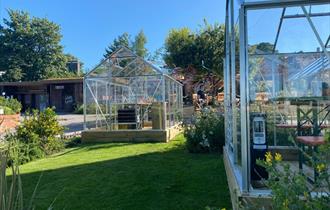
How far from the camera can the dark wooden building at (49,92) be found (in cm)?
3198

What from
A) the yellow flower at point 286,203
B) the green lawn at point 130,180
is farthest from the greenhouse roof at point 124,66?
the yellow flower at point 286,203

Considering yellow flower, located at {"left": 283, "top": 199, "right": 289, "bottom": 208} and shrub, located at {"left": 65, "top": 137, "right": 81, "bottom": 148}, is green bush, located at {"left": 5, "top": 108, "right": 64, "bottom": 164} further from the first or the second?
yellow flower, located at {"left": 283, "top": 199, "right": 289, "bottom": 208}

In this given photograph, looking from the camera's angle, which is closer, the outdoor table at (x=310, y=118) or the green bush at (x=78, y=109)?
the outdoor table at (x=310, y=118)

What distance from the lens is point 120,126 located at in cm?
1185

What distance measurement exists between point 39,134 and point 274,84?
6609 mm

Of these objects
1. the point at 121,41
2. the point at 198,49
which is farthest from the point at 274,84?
the point at 121,41

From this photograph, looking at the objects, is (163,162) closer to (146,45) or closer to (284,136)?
(284,136)

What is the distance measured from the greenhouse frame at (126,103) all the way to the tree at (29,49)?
3236 centimetres

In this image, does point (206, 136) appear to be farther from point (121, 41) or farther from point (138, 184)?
point (121, 41)

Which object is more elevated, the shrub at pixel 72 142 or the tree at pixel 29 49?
the tree at pixel 29 49

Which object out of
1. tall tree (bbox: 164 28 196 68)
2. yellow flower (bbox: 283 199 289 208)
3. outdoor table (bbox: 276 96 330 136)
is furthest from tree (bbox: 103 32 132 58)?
yellow flower (bbox: 283 199 289 208)

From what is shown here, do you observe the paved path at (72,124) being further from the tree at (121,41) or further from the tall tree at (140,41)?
the tree at (121,41)

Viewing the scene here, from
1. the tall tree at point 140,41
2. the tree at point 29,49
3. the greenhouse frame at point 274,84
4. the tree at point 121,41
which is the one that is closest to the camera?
the greenhouse frame at point 274,84

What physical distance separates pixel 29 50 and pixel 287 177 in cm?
4607
